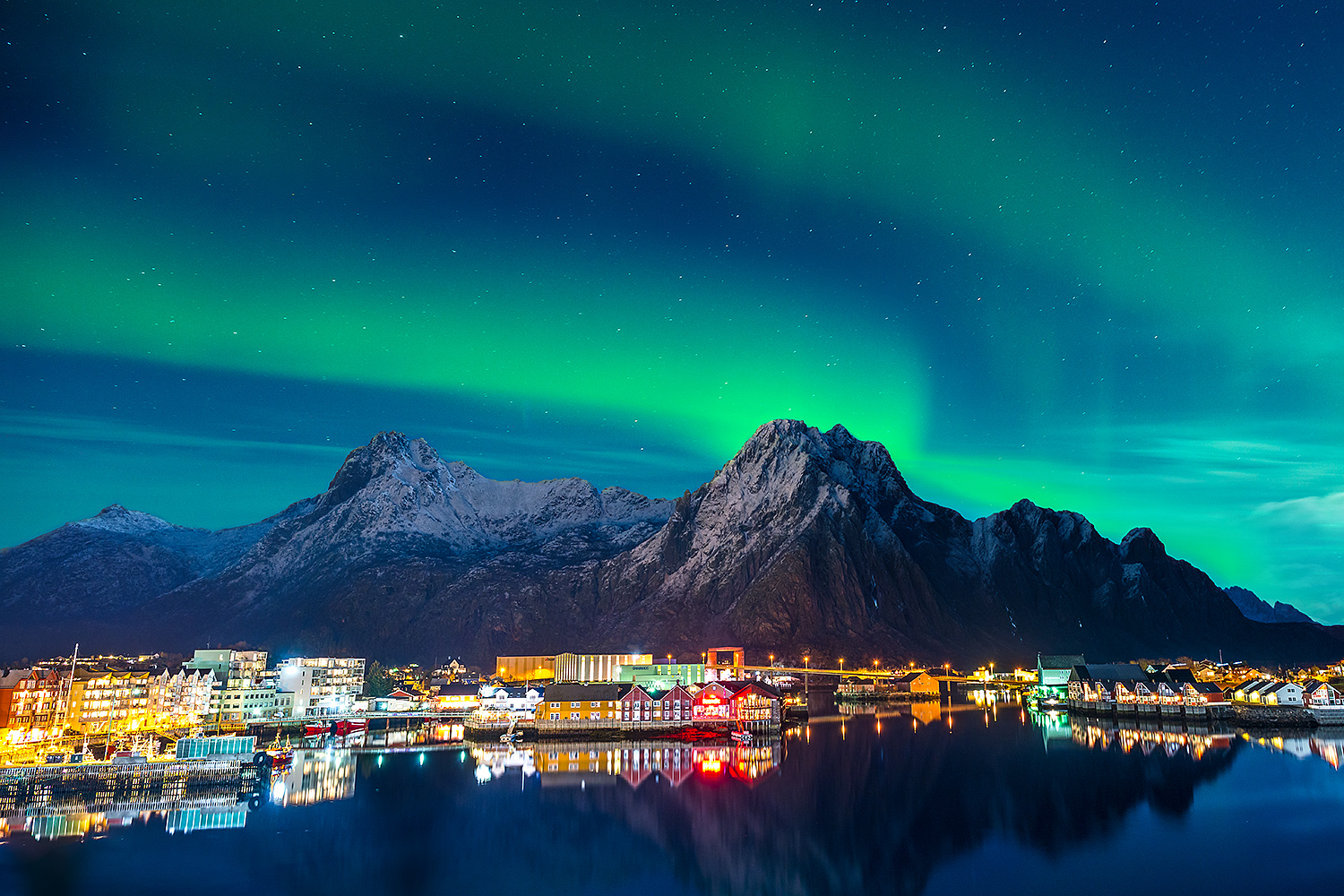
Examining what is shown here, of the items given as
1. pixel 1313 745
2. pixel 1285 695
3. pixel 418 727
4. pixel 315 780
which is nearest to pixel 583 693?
pixel 418 727

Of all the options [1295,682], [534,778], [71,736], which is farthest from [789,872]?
[1295,682]

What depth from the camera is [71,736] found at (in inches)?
3787

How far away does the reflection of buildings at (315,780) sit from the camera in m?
66.3

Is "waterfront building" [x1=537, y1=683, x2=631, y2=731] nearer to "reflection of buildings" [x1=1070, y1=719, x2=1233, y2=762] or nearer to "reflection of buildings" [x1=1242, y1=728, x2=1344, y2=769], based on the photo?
"reflection of buildings" [x1=1070, y1=719, x2=1233, y2=762]

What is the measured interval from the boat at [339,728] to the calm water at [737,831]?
2558 centimetres

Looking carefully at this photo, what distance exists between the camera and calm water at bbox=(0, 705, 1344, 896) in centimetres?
4338

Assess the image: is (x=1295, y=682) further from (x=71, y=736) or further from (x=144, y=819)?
(x=71, y=736)

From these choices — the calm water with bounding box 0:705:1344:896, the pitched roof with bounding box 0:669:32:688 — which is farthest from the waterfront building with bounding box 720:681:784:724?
the pitched roof with bounding box 0:669:32:688

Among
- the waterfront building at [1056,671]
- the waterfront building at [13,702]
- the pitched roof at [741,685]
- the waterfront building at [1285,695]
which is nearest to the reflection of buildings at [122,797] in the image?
the waterfront building at [13,702]

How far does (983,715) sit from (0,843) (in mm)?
128496

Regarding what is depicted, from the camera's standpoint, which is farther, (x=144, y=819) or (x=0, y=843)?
(x=144, y=819)

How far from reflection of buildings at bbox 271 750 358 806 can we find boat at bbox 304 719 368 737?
14342mm

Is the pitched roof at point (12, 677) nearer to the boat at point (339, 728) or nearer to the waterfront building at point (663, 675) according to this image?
the boat at point (339, 728)

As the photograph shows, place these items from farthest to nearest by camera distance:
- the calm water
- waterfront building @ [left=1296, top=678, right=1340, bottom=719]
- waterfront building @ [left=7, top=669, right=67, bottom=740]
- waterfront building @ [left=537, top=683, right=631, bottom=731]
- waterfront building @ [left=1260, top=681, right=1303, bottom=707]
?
waterfront building @ [left=1260, top=681, right=1303, bottom=707] → waterfront building @ [left=1296, top=678, right=1340, bottom=719] → waterfront building @ [left=537, top=683, right=631, bottom=731] → waterfront building @ [left=7, top=669, right=67, bottom=740] → the calm water
